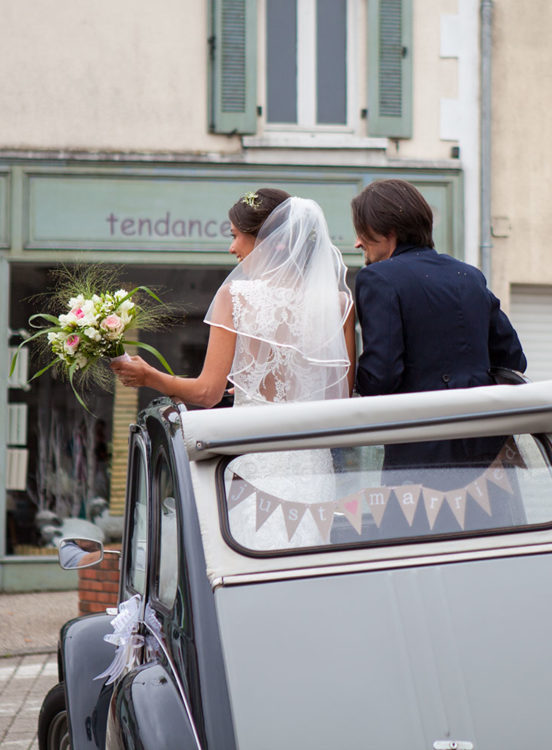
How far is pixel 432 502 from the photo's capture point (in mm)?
2750

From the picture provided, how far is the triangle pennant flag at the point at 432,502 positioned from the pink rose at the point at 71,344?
1.30 meters

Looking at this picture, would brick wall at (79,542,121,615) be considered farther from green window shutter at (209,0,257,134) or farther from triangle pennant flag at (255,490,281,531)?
triangle pennant flag at (255,490,281,531)

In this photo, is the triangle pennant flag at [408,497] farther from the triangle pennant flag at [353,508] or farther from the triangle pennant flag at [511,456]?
the triangle pennant flag at [511,456]

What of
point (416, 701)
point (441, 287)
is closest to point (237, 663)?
point (416, 701)

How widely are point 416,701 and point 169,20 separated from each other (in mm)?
9919

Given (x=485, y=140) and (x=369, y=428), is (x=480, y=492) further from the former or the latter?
(x=485, y=140)

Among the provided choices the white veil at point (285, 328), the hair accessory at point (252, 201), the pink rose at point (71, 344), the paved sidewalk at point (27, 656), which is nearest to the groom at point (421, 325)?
the white veil at point (285, 328)

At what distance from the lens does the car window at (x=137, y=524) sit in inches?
134

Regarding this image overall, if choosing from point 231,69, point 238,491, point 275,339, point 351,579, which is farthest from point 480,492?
point 231,69

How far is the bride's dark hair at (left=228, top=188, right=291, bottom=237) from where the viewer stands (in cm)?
403

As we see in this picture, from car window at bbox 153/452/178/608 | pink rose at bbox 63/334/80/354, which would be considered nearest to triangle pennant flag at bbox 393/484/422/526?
car window at bbox 153/452/178/608

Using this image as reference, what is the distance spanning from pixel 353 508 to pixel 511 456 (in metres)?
0.47

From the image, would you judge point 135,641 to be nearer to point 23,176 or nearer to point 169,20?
point 23,176

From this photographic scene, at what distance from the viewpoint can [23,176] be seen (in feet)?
35.8
